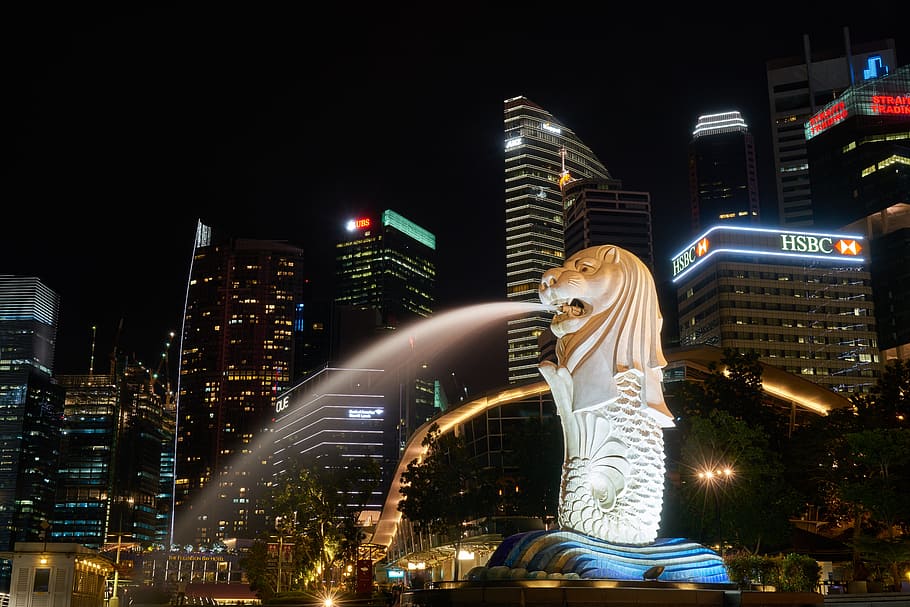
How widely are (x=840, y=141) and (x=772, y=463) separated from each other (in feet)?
359

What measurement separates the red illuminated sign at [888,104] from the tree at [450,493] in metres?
107

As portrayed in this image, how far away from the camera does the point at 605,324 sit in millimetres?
23719

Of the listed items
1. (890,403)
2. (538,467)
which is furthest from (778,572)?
(538,467)

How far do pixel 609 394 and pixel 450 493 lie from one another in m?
30.1

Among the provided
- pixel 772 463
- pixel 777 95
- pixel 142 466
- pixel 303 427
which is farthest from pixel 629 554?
pixel 142 466

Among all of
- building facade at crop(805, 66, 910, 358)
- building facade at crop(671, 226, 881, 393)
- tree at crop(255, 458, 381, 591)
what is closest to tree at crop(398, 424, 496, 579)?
tree at crop(255, 458, 381, 591)

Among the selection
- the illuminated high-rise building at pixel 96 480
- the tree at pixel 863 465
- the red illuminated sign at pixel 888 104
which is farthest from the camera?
the illuminated high-rise building at pixel 96 480

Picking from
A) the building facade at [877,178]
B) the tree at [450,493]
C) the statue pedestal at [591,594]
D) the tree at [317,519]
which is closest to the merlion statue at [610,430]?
the statue pedestal at [591,594]

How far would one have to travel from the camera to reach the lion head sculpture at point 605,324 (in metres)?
23.5

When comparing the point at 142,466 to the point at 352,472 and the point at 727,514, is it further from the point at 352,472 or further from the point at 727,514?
the point at 727,514

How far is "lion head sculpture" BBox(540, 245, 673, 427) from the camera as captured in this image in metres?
23.5

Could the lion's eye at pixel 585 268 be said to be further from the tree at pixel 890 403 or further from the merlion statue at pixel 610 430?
A: the tree at pixel 890 403

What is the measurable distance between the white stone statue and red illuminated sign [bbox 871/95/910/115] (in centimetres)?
12757

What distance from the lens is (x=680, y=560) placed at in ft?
71.4
